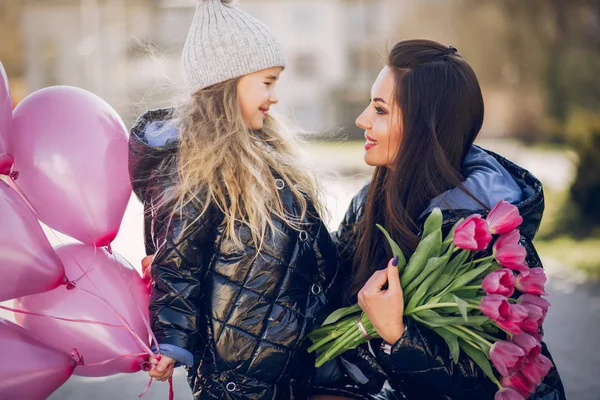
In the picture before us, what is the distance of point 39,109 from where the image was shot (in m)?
2.54

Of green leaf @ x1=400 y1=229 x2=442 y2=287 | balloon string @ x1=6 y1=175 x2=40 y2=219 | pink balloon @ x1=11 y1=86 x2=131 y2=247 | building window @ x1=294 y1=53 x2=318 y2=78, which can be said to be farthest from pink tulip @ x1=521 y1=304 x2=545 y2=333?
building window @ x1=294 y1=53 x2=318 y2=78

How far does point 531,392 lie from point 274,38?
5.40 feet

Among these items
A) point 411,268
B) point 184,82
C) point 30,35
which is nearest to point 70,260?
point 184,82

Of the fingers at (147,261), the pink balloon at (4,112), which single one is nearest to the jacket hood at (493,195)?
the fingers at (147,261)

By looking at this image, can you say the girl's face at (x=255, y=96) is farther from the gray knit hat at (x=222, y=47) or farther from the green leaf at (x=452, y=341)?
the green leaf at (x=452, y=341)

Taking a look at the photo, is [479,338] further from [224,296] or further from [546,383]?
[224,296]

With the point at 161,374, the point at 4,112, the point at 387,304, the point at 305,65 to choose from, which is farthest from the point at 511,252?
the point at 305,65

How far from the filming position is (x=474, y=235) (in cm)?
234

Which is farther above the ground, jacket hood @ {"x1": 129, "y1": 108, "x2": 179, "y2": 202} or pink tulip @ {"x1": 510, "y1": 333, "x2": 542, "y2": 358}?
jacket hood @ {"x1": 129, "y1": 108, "x2": 179, "y2": 202}

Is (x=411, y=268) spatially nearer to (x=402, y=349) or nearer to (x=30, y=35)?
(x=402, y=349)

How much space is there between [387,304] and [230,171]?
742 millimetres

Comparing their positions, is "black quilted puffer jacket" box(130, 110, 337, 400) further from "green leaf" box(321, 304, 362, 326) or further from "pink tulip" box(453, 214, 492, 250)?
"pink tulip" box(453, 214, 492, 250)

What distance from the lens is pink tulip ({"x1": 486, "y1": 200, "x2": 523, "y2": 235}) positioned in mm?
2359

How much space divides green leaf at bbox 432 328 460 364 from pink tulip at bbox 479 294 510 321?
22 centimetres
